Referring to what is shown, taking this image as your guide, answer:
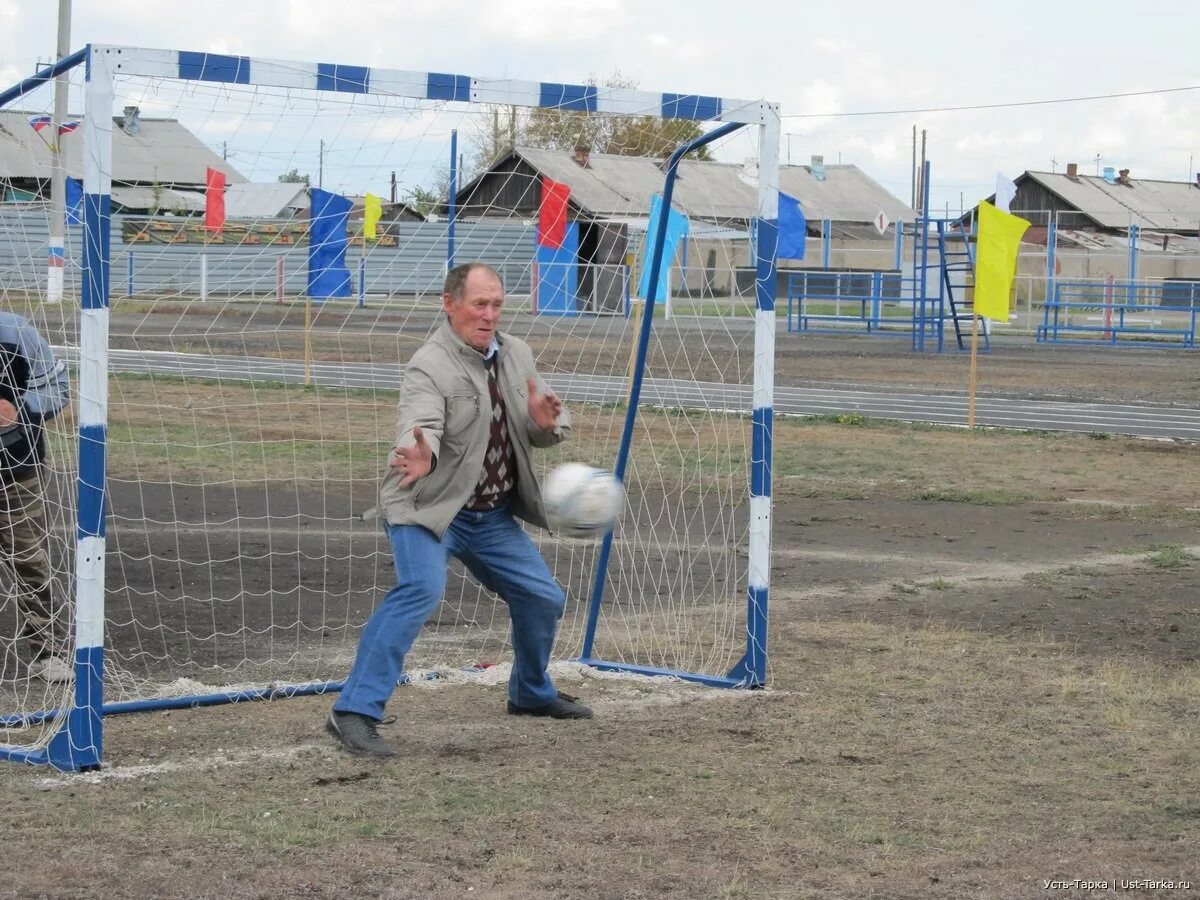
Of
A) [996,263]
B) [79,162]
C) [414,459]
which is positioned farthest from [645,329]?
[996,263]

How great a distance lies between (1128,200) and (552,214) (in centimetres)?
6651

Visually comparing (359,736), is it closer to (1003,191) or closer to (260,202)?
(260,202)

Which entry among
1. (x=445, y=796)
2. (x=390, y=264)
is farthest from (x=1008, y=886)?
(x=390, y=264)

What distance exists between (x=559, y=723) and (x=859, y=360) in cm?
2380

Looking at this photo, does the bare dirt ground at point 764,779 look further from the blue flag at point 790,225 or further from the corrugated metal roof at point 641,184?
the blue flag at point 790,225

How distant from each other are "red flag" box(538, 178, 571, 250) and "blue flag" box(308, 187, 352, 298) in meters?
1.21

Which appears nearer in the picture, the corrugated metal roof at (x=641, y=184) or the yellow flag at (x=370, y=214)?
the corrugated metal roof at (x=641, y=184)

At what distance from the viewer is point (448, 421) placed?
19.3ft

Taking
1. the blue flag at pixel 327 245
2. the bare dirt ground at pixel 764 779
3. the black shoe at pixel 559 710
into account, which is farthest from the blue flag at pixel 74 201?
the black shoe at pixel 559 710

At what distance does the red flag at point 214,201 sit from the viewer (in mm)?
9047

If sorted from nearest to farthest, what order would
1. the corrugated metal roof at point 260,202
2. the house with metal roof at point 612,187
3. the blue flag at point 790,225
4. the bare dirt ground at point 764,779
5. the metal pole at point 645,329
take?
1. the bare dirt ground at point 764,779
2. the metal pole at point 645,329
3. the house with metal roof at point 612,187
4. the corrugated metal roof at point 260,202
5. the blue flag at point 790,225

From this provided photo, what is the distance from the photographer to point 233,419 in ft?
57.7

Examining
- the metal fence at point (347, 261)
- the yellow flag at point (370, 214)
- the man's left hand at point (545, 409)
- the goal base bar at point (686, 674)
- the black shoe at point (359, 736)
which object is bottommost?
the goal base bar at point (686, 674)

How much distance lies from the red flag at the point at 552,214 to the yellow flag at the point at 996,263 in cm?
770
